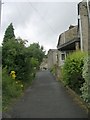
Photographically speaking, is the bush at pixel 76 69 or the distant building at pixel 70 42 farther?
the distant building at pixel 70 42

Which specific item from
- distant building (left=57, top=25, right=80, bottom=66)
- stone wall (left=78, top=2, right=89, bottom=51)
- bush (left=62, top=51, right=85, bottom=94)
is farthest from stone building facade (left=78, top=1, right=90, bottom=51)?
bush (left=62, top=51, right=85, bottom=94)

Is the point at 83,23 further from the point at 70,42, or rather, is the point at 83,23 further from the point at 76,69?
the point at 76,69

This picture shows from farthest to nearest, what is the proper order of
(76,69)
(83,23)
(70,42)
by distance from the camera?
1. (70,42)
2. (83,23)
3. (76,69)

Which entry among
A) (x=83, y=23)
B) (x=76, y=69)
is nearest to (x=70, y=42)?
(x=83, y=23)

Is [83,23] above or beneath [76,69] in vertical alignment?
above

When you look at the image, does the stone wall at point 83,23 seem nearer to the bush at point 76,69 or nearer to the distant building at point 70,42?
the distant building at point 70,42

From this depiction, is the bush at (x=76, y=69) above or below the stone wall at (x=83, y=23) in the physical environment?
below

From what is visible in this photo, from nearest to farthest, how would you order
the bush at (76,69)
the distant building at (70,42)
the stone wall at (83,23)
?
the bush at (76,69), the stone wall at (83,23), the distant building at (70,42)

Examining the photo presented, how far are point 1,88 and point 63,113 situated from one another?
3584mm

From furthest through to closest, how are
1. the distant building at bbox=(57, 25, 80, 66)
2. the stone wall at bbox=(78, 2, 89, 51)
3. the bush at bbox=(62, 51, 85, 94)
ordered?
the distant building at bbox=(57, 25, 80, 66) < the stone wall at bbox=(78, 2, 89, 51) < the bush at bbox=(62, 51, 85, 94)

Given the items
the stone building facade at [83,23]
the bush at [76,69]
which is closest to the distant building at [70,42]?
the stone building facade at [83,23]

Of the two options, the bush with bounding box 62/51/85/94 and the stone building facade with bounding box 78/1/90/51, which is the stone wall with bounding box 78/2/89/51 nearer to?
the stone building facade with bounding box 78/1/90/51

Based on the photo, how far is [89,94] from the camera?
10539 mm

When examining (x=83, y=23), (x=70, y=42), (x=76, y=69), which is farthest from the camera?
(x=70, y=42)
